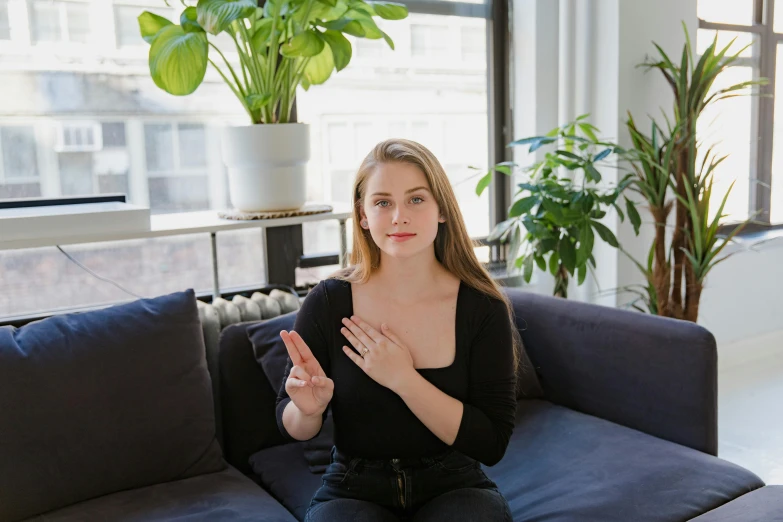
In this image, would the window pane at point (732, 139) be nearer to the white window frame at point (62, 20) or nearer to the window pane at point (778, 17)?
the window pane at point (778, 17)

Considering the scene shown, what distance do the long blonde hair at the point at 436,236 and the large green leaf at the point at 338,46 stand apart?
2.47ft

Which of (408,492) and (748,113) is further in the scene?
(748,113)

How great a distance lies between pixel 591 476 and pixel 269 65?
4.59 ft

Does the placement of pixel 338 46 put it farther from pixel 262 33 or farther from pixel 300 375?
pixel 300 375

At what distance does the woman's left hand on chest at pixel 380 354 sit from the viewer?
141cm

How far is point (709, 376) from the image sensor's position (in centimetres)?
191

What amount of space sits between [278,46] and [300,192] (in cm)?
44

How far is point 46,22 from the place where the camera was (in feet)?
7.46

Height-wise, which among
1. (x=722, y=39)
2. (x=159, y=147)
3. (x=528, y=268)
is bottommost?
(x=528, y=268)

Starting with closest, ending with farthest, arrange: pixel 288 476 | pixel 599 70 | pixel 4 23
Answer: pixel 288 476 → pixel 4 23 → pixel 599 70

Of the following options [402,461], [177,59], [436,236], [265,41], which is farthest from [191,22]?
[402,461]

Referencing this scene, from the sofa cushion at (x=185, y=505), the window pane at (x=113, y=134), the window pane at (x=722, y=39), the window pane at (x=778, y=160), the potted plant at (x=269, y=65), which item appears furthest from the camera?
the window pane at (x=778, y=160)

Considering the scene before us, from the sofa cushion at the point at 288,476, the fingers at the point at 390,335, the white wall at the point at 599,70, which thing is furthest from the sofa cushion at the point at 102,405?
the white wall at the point at 599,70

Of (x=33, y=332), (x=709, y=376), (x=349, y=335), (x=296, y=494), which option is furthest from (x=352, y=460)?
(x=709, y=376)
